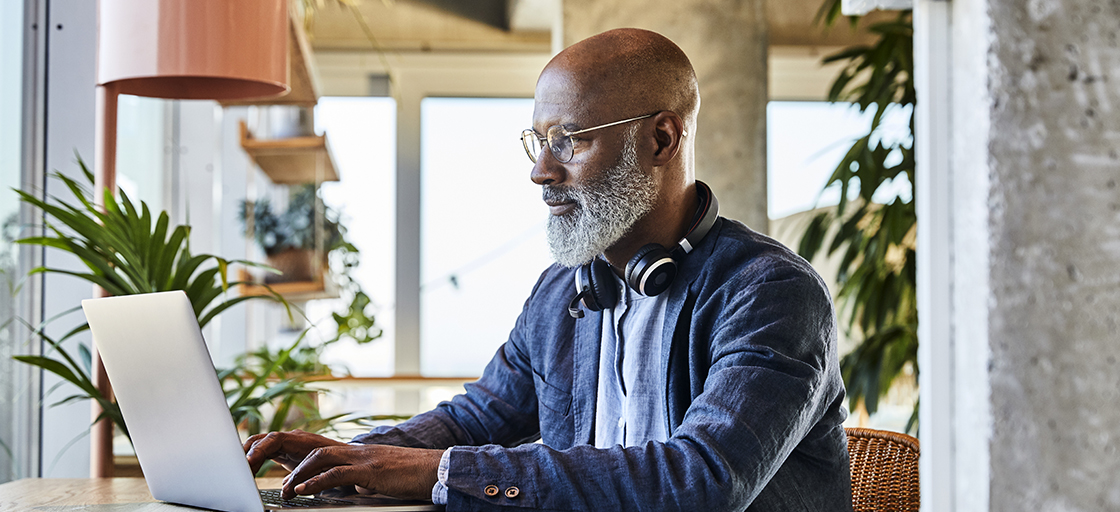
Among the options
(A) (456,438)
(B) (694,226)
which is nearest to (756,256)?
(B) (694,226)

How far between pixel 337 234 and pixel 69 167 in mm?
1536

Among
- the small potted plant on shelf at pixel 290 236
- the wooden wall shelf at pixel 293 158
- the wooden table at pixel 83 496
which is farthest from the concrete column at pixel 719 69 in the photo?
the wooden table at pixel 83 496

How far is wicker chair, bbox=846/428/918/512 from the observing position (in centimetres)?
143

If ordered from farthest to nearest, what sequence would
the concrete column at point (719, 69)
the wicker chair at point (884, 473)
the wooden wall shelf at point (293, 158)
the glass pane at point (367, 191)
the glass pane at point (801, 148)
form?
the glass pane at point (801, 148) → the glass pane at point (367, 191) → the wooden wall shelf at point (293, 158) → the concrete column at point (719, 69) → the wicker chair at point (884, 473)

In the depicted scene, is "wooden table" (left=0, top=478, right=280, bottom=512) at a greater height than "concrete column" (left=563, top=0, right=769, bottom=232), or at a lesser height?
lesser

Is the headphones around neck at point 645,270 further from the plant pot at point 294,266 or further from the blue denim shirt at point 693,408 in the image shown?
the plant pot at point 294,266

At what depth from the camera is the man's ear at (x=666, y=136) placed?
144cm

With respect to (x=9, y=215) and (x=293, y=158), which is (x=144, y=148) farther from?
(x=9, y=215)

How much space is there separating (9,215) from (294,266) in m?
1.07

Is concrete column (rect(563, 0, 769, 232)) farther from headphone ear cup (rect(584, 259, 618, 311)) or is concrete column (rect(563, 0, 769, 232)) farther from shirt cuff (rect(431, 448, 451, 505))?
shirt cuff (rect(431, 448, 451, 505))

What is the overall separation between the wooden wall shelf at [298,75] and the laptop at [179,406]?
1.30 metres

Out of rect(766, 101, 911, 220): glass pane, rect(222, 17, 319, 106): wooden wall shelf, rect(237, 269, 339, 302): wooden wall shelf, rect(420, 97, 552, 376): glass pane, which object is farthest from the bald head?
rect(766, 101, 911, 220): glass pane

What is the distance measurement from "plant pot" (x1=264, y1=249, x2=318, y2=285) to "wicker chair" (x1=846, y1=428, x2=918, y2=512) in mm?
2324

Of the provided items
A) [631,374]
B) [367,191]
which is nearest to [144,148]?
[367,191]
